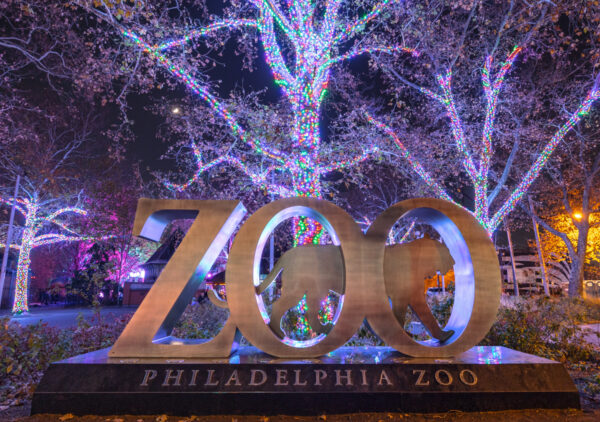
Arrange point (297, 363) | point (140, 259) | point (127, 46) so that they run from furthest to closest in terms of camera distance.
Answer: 1. point (140, 259)
2. point (127, 46)
3. point (297, 363)

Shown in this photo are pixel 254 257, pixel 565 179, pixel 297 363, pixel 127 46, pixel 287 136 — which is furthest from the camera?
pixel 565 179

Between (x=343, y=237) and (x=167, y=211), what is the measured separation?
2670 mm

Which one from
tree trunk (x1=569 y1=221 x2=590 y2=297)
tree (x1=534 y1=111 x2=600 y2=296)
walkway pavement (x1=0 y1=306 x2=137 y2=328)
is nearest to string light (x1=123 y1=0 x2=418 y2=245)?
walkway pavement (x1=0 y1=306 x2=137 y2=328)

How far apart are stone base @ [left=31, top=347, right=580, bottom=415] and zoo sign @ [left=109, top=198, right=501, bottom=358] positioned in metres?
0.34

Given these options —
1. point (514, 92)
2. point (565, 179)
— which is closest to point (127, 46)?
point (514, 92)

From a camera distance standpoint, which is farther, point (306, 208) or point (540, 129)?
point (540, 129)

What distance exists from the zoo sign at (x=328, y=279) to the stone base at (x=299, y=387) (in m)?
0.34

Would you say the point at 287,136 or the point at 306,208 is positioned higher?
the point at 287,136

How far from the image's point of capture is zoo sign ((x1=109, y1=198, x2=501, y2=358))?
506 centimetres

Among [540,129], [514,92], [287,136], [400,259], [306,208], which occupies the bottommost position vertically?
[400,259]

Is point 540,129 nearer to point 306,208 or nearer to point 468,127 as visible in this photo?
point 468,127

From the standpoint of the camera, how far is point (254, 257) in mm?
5250

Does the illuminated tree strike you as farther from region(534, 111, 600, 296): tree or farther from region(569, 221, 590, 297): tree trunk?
region(569, 221, 590, 297): tree trunk

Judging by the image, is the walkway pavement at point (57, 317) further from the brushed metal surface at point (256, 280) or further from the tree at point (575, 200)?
the tree at point (575, 200)
